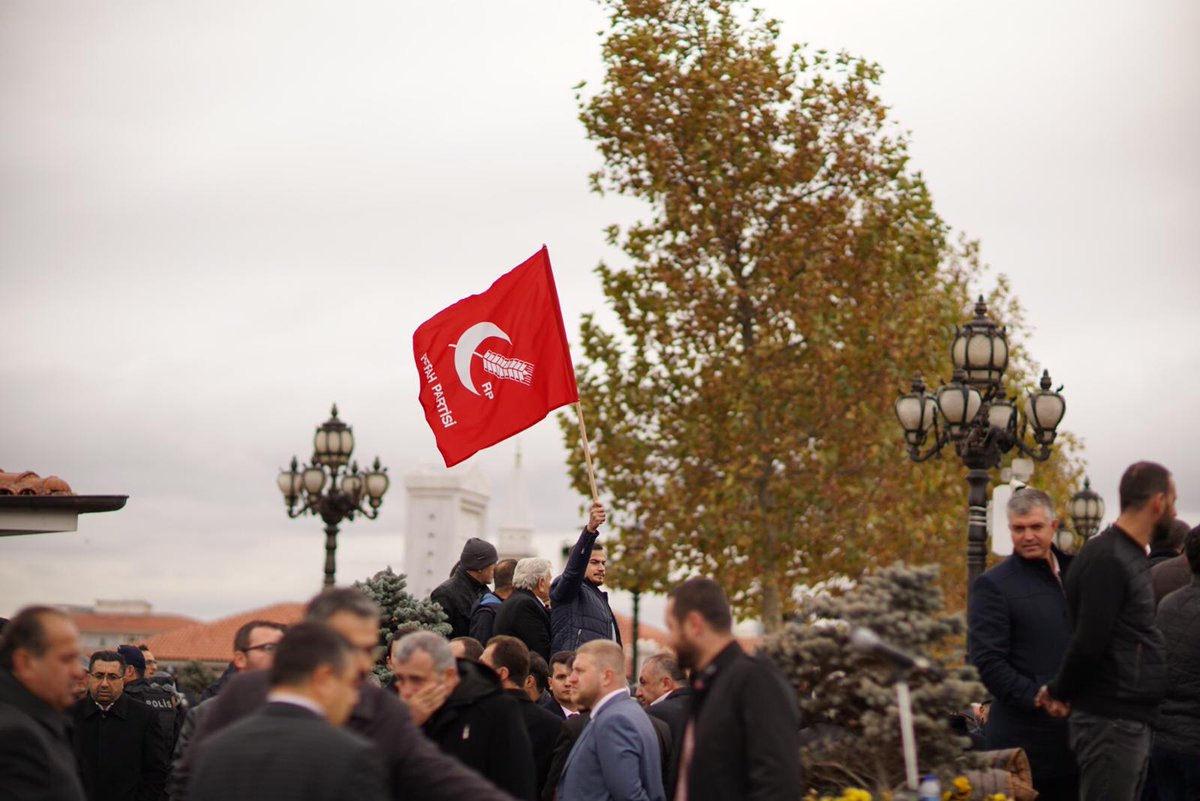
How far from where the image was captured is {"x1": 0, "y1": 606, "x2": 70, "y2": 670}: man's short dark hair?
6727mm

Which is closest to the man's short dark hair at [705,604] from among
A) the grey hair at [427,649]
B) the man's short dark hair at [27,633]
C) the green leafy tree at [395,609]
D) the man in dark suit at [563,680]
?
the grey hair at [427,649]

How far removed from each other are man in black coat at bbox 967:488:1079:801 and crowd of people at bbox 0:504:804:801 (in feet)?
5.92

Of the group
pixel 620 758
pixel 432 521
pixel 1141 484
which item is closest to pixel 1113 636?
pixel 1141 484

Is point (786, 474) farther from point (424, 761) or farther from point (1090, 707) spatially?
point (424, 761)

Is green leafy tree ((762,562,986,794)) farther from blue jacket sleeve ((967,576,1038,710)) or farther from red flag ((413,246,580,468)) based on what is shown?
red flag ((413,246,580,468))

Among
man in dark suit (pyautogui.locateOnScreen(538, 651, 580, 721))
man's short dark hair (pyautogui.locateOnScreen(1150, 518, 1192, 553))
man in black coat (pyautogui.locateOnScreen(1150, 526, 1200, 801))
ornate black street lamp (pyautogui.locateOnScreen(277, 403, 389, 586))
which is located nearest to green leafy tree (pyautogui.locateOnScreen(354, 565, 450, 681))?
man in dark suit (pyautogui.locateOnScreen(538, 651, 580, 721))

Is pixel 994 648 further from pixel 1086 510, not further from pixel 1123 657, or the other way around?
pixel 1086 510

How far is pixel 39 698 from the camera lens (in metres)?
6.72

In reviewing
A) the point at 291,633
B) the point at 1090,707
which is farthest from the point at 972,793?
the point at 291,633

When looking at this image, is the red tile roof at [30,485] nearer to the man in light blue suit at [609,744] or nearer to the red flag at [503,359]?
the red flag at [503,359]

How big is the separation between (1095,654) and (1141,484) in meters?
0.82

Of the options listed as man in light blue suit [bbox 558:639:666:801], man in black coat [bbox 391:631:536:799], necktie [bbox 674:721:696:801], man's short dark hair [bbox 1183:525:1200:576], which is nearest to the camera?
necktie [bbox 674:721:696:801]

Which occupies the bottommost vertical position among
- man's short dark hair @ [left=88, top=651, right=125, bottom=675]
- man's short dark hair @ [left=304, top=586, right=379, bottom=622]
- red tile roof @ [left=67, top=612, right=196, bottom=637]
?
A: red tile roof @ [left=67, top=612, right=196, bottom=637]

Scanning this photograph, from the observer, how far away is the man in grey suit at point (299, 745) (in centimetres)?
525
